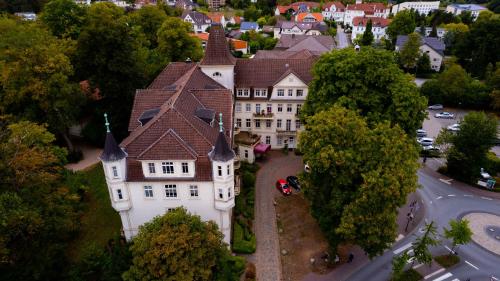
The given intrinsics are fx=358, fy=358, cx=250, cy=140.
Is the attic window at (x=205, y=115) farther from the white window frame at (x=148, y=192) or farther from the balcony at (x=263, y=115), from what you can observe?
the balcony at (x=263, y=115)

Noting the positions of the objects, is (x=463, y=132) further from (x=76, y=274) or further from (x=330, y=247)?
(x=76, y=274)

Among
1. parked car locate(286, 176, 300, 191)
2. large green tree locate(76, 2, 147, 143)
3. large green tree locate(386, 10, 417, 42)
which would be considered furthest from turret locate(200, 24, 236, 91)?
large green tree locate(386, 10, 417, 42)

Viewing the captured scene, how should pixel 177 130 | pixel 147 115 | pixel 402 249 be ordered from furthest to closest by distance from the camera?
pixel 147 115 → pixel 402 249 → pixel 177 130

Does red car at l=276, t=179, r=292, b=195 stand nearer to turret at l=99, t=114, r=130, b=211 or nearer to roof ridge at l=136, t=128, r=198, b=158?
roof ridge at l=136, t=128, r=198, b=158

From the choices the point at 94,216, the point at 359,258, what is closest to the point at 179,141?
the point at 94,216

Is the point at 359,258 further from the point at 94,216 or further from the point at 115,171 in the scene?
the point at 94,216

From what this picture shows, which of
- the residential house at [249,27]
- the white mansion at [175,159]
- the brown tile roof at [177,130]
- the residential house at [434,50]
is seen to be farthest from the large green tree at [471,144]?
the residential house at [249,27]

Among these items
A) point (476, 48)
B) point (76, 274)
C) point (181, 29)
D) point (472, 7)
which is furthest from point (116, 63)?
point (472, 7)
